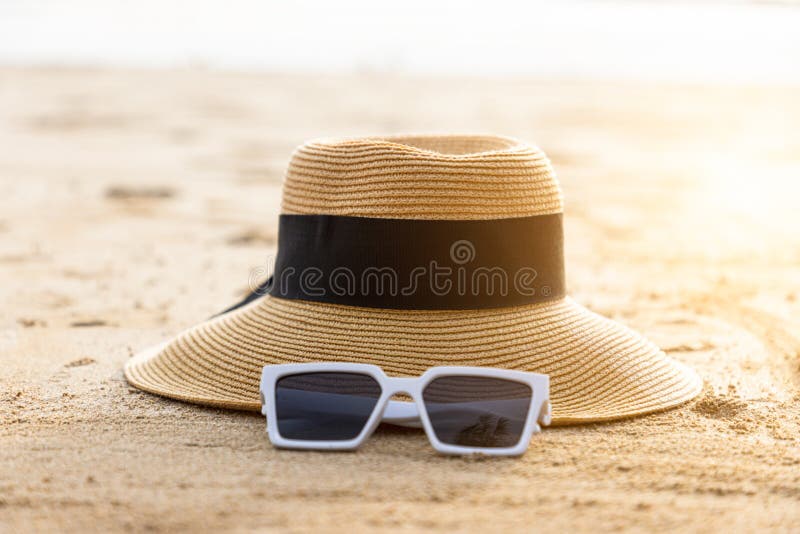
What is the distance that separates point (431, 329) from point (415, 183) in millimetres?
313

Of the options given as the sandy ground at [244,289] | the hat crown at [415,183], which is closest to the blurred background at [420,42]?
the sandy ground at [244,289]

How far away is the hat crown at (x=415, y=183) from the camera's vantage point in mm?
1991

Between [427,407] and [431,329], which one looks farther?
[431,329]

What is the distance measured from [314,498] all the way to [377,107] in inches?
336

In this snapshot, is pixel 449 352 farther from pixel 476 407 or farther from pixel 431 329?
pixel 476 407

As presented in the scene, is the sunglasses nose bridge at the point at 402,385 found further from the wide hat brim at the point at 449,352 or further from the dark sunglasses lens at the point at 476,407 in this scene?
the wide hat brim at the point at 449,352

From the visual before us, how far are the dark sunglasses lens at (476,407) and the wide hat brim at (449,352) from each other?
0.14m

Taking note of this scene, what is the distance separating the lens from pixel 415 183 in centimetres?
200

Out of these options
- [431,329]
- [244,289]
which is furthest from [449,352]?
[244,289]

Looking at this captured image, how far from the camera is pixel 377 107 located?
9.88 metres

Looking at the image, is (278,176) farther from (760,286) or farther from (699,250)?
(760,286)

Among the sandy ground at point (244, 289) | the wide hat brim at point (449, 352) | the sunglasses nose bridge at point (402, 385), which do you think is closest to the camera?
the sandy ground at point (244, 289)

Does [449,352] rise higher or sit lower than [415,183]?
lower

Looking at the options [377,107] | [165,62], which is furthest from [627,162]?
[165,62]
